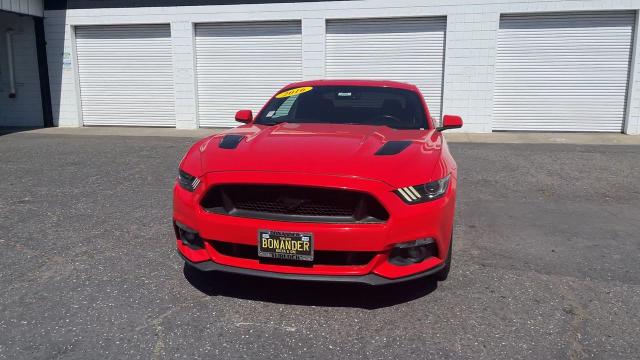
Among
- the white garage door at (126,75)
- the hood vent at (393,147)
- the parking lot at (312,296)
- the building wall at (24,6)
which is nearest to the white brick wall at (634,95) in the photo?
the parking lot at (312,296)

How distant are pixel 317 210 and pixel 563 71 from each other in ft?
40.3

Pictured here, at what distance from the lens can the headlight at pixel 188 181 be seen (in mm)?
3442

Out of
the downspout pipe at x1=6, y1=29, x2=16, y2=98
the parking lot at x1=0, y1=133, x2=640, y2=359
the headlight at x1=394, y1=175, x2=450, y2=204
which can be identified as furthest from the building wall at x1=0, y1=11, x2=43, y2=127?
the headlight at x1=394, y1=175, x2=450, y2=204

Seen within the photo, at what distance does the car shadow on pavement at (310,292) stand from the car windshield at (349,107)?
1.56 meters

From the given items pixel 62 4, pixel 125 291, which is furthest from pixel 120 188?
pixel 62 4

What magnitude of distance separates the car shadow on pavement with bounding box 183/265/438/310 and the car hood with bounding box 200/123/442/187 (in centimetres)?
77

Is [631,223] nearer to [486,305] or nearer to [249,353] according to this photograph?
[486,305]

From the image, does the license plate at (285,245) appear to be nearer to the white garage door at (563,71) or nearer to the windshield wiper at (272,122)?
the windshield wiper at (272,122)

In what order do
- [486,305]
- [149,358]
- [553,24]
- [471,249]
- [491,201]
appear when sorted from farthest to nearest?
1. [553,24]
2. [491,201]
3. [471,249]
4. [486,305]
5. [149,358]

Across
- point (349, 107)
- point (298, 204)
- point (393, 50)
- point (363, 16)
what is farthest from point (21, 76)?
point (298, 204)

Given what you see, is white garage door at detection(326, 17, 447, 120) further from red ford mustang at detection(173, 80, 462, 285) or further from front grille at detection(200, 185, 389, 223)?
front grille at detection(200, 185, 389, 223)

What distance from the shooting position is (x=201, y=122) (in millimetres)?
15336

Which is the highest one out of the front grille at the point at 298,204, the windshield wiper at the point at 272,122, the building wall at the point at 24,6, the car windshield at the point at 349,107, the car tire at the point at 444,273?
the building wall at the point at 24,6

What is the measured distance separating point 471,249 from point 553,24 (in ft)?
34.8
